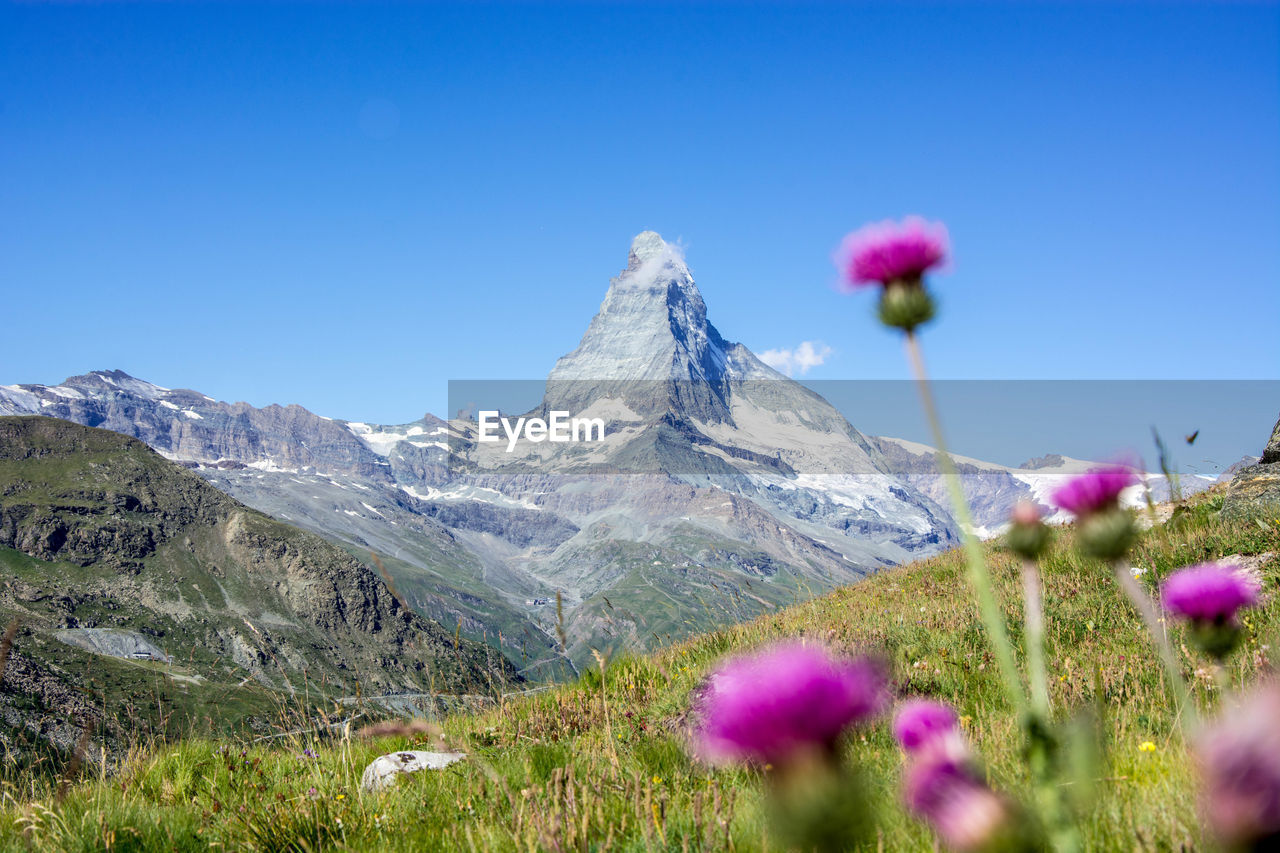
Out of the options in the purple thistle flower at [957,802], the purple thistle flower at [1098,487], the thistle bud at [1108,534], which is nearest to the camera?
the purple thistle flower at [957,802]

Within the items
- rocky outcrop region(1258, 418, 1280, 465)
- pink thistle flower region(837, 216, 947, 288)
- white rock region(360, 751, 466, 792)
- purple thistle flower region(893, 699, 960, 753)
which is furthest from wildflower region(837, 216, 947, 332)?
rocky outcrop region(1258, 418, 1280, 465)

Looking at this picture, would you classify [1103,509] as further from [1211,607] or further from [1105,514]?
[1211,607]

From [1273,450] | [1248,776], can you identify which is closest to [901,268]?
[1248,776]

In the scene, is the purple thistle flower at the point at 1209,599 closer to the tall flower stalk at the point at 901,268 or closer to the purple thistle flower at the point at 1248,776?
the tall flower stalk at the point at 901,268

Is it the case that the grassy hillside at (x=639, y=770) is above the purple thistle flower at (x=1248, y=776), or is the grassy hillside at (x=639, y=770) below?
below

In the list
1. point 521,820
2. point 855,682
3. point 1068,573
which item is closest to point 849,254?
point 855,682

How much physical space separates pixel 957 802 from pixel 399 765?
557 centimetres

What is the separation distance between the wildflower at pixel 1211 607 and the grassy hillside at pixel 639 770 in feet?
1.07

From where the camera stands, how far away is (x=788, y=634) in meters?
8.84

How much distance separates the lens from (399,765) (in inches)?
229

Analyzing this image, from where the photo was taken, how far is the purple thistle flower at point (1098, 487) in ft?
6.64

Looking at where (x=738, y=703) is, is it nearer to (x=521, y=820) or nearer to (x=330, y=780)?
(x=521, y=820)

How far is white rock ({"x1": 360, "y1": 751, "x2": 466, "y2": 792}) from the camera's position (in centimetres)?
548

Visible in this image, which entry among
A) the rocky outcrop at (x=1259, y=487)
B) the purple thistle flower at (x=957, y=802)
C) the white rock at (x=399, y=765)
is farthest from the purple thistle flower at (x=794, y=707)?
the rocky outcrop at (x=1259, y=487)
